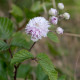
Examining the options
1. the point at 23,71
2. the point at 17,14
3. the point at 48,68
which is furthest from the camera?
the point at 17,14

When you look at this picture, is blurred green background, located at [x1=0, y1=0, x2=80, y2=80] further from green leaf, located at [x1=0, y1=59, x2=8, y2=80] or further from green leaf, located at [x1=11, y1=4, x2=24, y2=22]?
green leaf, located at [x1=0, y1=59, x2=8, y2=80]

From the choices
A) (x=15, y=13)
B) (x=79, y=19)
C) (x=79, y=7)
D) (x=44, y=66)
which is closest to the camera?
(x=44, y=66)

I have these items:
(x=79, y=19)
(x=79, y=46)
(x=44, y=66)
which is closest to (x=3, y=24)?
(x=44, y=66)

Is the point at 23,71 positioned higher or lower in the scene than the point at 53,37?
lower

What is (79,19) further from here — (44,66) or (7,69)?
(44,66)

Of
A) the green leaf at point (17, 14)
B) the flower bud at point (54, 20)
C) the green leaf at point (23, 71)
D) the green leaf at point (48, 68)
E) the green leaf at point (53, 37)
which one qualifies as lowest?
the green leaf at point (23, 71)

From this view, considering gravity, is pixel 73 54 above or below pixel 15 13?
below

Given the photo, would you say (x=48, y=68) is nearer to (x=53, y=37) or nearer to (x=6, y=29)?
(x=53, y=37)

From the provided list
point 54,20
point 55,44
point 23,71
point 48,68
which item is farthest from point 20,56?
point 55,44

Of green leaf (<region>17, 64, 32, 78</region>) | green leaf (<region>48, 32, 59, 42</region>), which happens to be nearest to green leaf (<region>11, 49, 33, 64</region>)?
green leaf (<region>48, 32, 59, 42</region>)

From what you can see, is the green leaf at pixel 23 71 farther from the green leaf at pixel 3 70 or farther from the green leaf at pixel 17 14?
the green leaf at pixel 17 14

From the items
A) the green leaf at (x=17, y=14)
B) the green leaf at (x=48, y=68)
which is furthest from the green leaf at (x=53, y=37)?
the green leaf at (x=17, y=14)
